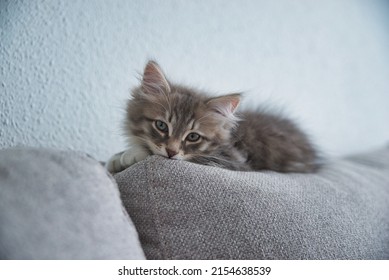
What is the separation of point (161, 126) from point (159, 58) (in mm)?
373

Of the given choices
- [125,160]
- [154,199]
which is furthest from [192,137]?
[154,199]

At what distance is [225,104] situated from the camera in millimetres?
1069

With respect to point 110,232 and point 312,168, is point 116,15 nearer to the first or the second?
point 110,232

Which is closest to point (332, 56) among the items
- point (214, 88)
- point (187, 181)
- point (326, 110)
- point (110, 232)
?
point (326, 110)

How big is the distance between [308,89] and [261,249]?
155cm

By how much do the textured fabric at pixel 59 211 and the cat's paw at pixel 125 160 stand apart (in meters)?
0.31

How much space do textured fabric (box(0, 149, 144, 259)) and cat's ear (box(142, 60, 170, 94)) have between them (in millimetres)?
477

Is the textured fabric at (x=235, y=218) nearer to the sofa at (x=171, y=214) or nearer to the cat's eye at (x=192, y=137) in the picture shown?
the sofa at (x=171, y=214)

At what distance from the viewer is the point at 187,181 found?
0.75m

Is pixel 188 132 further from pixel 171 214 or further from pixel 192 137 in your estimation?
pixel 171 214

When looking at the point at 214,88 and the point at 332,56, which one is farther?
the point at 332,56

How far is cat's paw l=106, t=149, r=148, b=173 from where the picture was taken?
96 cm

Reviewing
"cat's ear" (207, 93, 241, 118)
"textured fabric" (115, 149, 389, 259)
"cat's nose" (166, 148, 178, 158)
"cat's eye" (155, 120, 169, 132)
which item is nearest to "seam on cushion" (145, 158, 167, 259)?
"textured fabric" (115, 149, 389, 259)

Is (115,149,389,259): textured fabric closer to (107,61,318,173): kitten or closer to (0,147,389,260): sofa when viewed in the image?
(0,147,389,260): sofa
